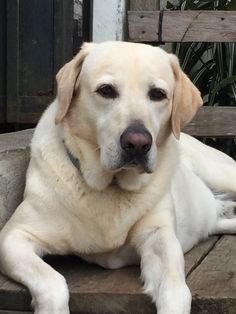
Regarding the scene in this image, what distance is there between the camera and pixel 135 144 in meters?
2.57

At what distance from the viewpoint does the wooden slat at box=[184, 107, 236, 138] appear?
480cm

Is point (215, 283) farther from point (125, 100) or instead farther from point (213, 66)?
point (213, 66)

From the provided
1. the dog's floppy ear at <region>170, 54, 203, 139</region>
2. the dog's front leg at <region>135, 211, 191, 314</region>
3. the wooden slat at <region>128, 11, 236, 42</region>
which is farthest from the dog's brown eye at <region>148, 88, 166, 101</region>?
the wooden slat at <region>128, 11, 236, 42</region>

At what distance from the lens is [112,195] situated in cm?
287

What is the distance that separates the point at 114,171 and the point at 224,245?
0.86m

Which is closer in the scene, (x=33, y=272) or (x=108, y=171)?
(x=33, y=272)


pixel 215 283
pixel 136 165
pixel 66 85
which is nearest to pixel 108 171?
pixel 136 165

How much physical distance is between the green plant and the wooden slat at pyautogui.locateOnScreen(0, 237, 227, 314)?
2702 mm

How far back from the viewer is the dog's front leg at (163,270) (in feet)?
8.07

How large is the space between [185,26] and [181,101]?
6.67ft

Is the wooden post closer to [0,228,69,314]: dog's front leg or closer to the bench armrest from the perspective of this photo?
the bench armrest

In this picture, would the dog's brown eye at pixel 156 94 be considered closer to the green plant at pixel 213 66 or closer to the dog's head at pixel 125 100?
the dog's head at pixel 125 100

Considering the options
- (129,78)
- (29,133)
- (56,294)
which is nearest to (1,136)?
(29,133)

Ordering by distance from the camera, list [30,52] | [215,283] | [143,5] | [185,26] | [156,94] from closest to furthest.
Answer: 1. [215,283]
2. [156,94]
3. [30,52]
4. [185,26]
5. [143,5]
